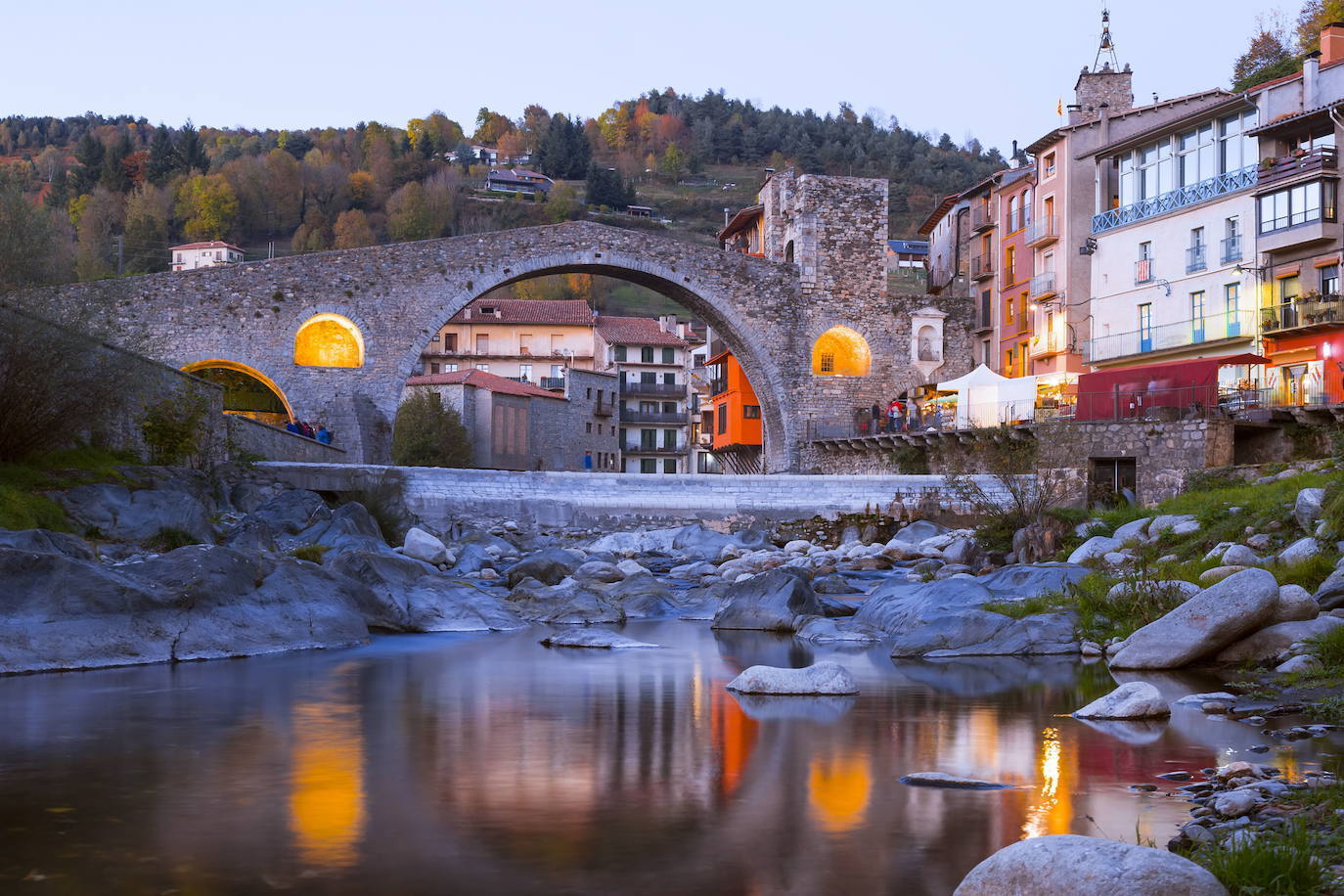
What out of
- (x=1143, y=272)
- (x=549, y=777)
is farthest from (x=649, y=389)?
(x=549, y=777)

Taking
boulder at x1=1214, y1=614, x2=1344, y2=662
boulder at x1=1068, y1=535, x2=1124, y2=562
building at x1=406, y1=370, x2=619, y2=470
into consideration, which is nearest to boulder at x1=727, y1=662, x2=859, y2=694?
boulder at x1=1214, y1=614, x2=1344, y2=662

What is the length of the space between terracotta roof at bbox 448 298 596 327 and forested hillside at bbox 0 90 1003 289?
53.0ft

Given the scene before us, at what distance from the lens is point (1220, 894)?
3.12m

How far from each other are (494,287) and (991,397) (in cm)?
1264

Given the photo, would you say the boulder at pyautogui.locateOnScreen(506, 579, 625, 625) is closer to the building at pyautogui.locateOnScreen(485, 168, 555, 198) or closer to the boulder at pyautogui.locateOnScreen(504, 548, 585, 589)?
the boulder at pyautogui.locateOnScreen(504, 548, 585, 589)

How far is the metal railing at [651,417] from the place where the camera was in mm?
62838

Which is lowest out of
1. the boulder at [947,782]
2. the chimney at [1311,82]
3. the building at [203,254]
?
the boulder at [947,782]

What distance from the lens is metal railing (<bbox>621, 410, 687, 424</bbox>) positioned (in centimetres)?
6284

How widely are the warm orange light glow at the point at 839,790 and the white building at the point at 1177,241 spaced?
26.1 metres

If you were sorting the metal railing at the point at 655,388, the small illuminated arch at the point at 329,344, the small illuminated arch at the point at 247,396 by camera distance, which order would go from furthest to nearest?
the metal railing at the point at 655,388 → the small illuminated arch at the point at 247,396 → the small illuminated arch at the point at 329,344

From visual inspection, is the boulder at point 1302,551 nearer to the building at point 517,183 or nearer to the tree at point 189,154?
the tree at point 189,154

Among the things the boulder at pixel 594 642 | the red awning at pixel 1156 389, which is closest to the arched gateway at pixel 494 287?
the red awning at pixel 1156 389

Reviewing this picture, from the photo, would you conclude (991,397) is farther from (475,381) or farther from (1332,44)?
(475,381)

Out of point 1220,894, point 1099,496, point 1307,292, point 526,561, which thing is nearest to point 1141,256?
point 1307,292
